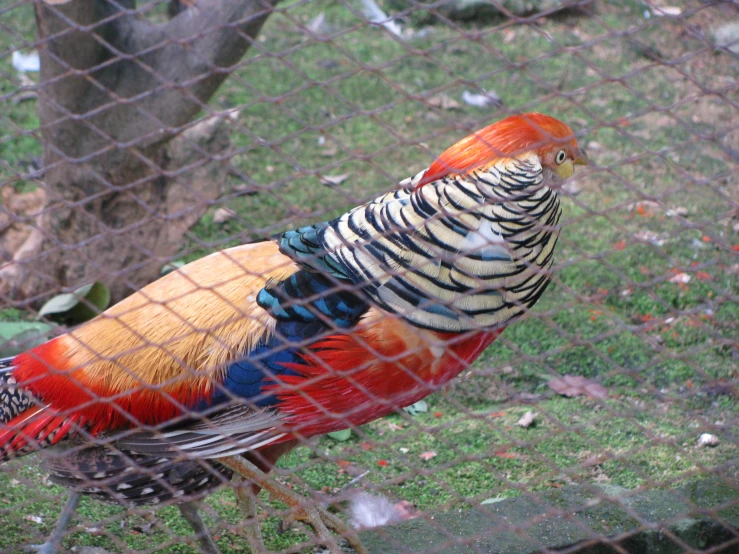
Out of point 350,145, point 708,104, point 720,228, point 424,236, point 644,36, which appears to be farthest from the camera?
point 644,36

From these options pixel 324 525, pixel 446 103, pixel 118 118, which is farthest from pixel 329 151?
pixel 324 525

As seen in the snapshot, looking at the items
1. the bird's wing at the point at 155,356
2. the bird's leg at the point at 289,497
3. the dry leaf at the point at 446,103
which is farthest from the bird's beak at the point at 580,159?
the dry leaf at the point at 446,103

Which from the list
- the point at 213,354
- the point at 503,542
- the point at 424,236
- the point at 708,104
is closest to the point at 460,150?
the point at 424,236

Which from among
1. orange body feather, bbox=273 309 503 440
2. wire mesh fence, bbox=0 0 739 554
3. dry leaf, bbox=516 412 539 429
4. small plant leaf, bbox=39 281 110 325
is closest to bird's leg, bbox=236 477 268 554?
wire mesh fence, bbox=0 0 739 554

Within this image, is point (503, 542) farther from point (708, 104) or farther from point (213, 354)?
point (708, 104)

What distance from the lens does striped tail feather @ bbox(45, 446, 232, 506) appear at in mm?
2559

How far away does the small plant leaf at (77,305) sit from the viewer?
3922 millimetres

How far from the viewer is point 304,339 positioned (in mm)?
2578

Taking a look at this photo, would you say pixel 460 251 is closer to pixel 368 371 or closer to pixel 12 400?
pixel 368 371

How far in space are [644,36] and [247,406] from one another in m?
5.70

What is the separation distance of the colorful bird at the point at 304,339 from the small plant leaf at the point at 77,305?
1202 millimetres

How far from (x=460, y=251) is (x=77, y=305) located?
2293 millimetres

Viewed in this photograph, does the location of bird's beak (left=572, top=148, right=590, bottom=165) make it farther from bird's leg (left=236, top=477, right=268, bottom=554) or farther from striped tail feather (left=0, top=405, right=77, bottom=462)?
striped tail feather (left=0, top=405, right=77, bottom=462)

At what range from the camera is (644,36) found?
23.1ft
